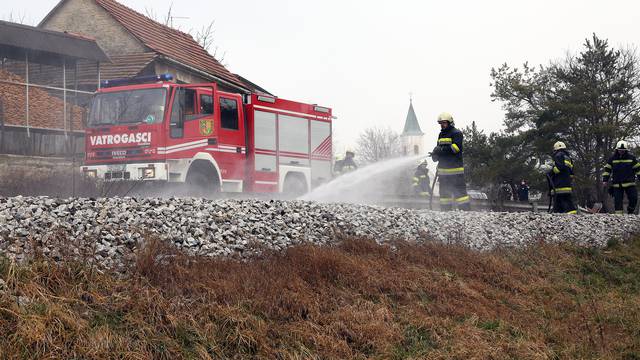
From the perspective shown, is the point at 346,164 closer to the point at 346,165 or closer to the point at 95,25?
the point at 346,165

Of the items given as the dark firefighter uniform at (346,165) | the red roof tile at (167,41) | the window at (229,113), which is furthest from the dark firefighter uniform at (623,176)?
the red roof tile at (167,41)

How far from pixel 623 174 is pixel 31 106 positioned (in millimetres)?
15058

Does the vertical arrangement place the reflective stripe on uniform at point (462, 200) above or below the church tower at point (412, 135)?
below

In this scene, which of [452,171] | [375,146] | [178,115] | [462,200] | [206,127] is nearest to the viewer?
[462,200]

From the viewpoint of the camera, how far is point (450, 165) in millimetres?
10195

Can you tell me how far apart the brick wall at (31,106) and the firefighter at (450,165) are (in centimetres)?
1000

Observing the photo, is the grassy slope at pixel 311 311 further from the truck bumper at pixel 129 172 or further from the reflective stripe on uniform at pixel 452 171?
the truck bumper at pixel 129 172

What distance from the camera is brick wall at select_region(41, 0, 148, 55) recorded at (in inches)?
831

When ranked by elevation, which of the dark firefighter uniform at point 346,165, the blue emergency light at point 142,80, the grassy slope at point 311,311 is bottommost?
the grassy slope at point 311,311

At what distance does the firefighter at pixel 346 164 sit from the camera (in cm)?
1819

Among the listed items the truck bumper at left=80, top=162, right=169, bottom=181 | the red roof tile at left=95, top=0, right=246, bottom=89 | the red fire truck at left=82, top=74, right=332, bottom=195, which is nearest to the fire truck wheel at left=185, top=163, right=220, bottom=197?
the red fire truck at left=82, top=74, right=332, bottom=195

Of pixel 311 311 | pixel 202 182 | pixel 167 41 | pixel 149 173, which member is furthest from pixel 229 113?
pixel 167 41

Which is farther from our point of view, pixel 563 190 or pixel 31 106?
pixel 31 106

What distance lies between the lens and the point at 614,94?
868 inches
